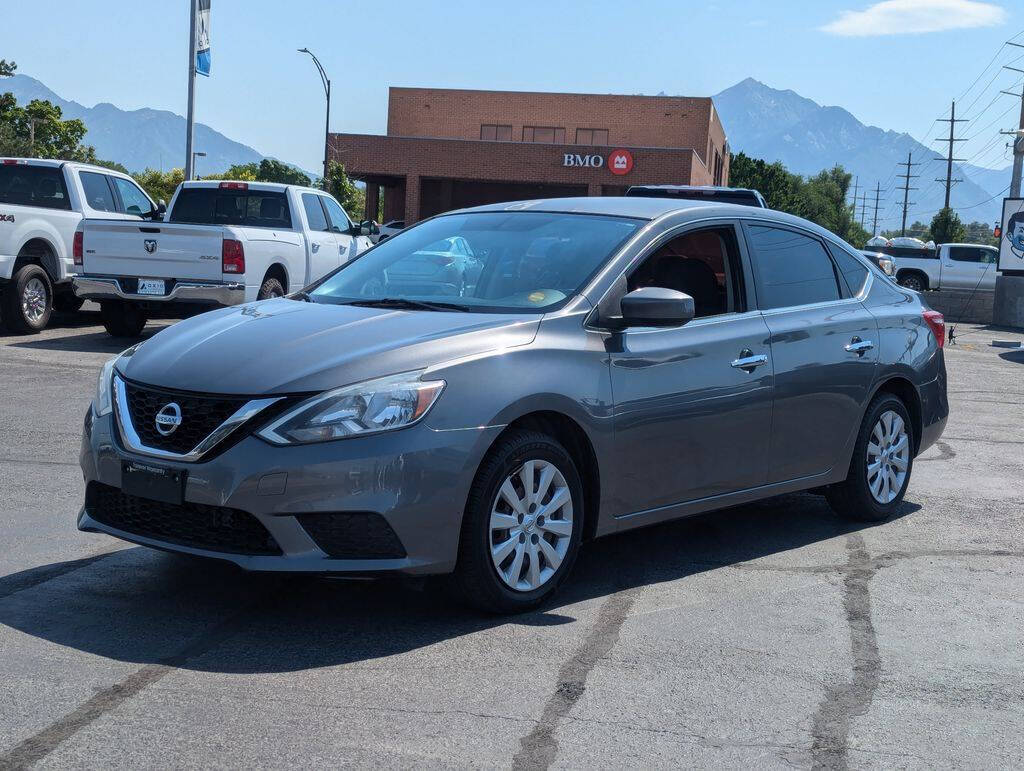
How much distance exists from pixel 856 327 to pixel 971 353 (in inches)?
643

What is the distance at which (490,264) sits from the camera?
5879 mm

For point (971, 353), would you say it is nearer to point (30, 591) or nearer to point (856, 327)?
point (856, 327)

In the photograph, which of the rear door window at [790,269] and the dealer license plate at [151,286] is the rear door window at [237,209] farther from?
the rear door window at [790,269]

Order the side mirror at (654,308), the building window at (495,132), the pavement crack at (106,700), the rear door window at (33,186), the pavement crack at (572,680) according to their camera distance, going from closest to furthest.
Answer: the pavement crack at (106,700)
the pavement crack at (572,680)
the side mirror at (654,308)
the rear door window at (33,186)
the building window at (495,132)

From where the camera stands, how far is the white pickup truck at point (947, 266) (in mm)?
39250

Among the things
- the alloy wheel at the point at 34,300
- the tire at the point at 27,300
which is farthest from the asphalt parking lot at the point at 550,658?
the alloy wheel at the point at 34,300

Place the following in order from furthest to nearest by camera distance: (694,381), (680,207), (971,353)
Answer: (971,353), (680,207), (694,381)

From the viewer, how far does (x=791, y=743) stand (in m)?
3.88

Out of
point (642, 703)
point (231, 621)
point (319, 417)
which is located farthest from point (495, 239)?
point (642, 703)

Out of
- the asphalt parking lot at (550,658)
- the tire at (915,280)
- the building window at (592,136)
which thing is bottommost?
the asphalt parking lot at (550,658)

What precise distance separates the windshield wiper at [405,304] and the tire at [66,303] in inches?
493

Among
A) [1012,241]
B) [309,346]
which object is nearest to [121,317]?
[309,346]

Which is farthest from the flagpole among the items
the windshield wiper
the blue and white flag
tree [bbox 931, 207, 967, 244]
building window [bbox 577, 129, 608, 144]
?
tree [bbox 931, 207, 967, 244]

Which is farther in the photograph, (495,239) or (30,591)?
(495,239)
